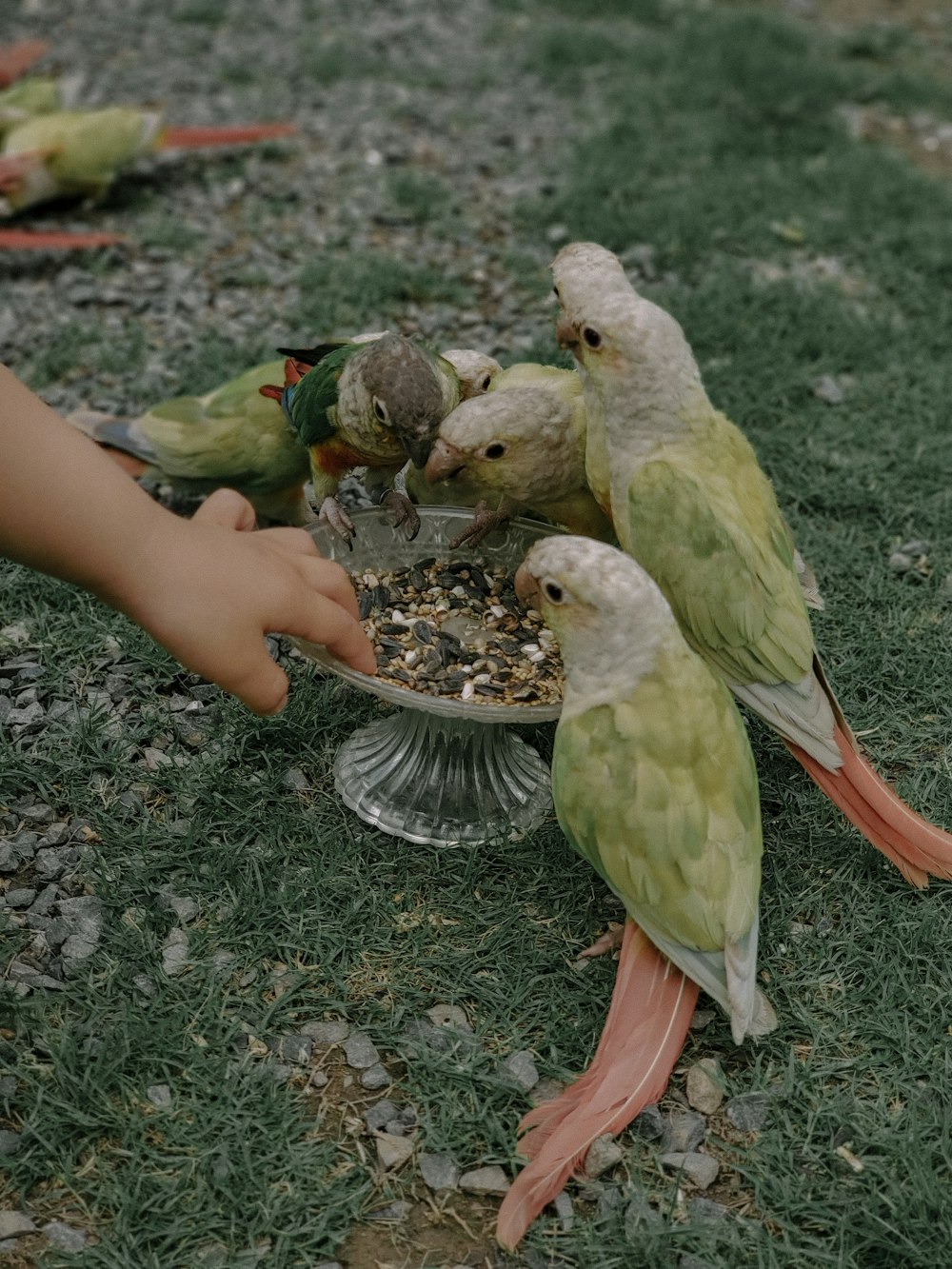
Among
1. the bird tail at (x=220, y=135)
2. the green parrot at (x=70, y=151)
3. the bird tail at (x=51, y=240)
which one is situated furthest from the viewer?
the bird tail at (x=220, y=135)

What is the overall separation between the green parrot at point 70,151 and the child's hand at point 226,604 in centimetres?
411

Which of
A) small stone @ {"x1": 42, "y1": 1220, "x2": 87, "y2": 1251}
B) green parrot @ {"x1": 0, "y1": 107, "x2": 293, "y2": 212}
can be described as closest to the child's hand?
small stone @ {"x1": 42, "y1": 1220, "x2": 87, "y2": 1251}

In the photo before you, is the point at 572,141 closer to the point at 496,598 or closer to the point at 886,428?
the point at 886,428

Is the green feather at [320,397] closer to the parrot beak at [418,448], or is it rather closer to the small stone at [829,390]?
the parrot beak at [418,448]

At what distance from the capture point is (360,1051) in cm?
239

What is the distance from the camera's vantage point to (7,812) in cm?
287

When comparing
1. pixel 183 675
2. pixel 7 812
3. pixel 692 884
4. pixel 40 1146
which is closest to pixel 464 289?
pixel 183 675

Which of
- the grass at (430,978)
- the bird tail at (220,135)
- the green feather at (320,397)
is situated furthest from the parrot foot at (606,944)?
the bird tail at (220,135)

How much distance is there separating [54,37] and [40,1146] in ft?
24.8

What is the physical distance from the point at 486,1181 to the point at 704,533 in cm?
134

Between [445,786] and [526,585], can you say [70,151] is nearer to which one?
[445,786]

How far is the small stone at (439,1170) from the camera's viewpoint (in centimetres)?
217

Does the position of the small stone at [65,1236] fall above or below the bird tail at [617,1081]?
below

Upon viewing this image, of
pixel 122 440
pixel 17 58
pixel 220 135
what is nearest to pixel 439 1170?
pixel 122 440
